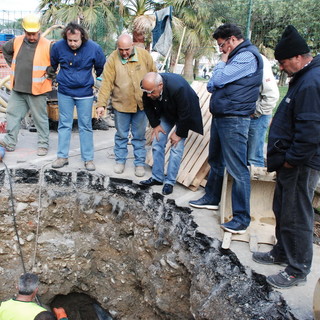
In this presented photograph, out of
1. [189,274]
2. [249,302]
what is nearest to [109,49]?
[189,274]

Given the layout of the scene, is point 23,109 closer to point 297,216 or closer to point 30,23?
point 30,23

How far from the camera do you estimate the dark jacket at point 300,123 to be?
246 centimetres

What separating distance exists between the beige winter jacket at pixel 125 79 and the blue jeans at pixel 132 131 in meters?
0.14

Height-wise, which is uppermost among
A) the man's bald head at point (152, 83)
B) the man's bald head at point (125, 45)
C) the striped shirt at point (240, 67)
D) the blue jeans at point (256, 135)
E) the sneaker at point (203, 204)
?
the man's bald head at point (125, 45)

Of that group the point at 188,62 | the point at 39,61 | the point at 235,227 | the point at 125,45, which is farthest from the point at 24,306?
the point at 188,62

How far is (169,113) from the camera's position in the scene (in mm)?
4266

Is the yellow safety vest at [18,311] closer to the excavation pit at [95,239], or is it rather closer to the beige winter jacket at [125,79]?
the excavation pit at [95,239]

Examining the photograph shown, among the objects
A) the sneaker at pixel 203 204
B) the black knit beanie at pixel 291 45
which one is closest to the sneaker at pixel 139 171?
the sneaker at pixel 203 204

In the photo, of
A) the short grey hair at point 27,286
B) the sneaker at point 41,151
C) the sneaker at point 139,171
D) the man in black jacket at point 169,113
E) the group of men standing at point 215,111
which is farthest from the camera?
the sneaker at point 41,151

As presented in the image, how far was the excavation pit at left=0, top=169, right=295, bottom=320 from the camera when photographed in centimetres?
409

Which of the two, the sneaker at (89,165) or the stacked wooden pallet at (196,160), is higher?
the stacked wooden pallet at (196,160)

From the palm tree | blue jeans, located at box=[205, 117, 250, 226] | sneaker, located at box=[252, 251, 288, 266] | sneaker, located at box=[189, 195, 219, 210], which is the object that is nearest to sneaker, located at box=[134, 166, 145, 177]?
sneaker, located at box=[189, 195, 219, 210]

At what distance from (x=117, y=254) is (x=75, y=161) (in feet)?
5.19

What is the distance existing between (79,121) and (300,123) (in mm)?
3206
